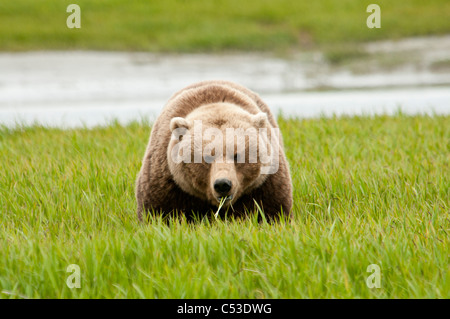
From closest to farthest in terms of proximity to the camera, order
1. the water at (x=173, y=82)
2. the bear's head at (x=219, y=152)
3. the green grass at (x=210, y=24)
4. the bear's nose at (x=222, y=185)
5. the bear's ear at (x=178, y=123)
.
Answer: the bear's nose at (x=222, y=185) → the bear's head at (x=219, y=152) → the bear's ear at (x=178, y=123) → the water at (x=173, y=82) → the green grass at (x=210, y=24)

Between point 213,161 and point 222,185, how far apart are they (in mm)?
250

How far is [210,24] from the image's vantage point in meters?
15.0

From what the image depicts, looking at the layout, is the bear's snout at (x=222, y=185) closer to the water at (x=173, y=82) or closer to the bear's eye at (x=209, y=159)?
the bear's eye at (x=209, y=159)

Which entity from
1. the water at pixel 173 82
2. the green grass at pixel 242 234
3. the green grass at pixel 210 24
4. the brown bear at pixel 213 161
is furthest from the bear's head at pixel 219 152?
the green grass at pixel 210 24

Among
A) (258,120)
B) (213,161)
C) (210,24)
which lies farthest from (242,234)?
(210,24)

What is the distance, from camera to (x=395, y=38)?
48.3 feet

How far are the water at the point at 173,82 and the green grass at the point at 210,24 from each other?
67cm

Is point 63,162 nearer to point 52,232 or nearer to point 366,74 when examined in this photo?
point 52,232

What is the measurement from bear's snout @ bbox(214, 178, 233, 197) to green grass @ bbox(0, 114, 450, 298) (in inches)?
9.9

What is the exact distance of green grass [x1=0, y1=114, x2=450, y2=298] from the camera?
3061 mm

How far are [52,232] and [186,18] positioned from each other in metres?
12.3

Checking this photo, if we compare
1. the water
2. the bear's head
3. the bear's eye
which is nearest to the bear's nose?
the bear's head

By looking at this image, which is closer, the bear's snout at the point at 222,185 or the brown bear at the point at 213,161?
the bear's snout at the point at 222,185

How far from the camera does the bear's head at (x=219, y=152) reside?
362cm
